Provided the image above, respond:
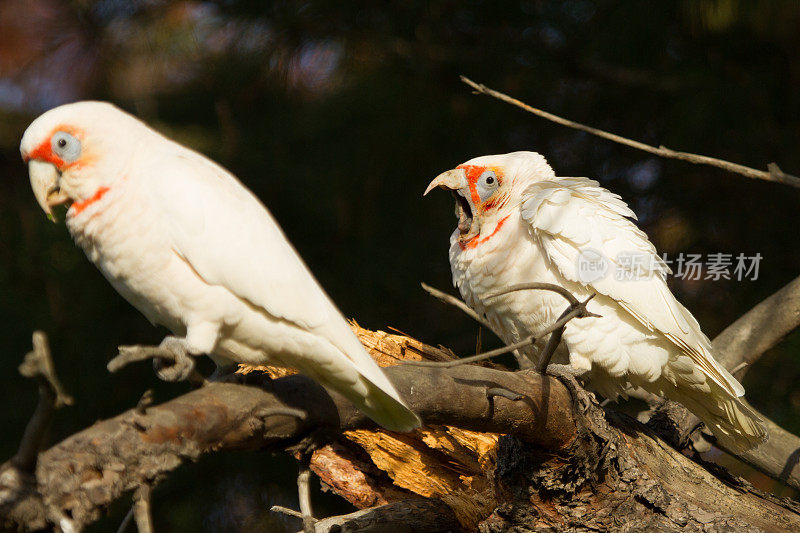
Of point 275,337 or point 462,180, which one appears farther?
point 462,180

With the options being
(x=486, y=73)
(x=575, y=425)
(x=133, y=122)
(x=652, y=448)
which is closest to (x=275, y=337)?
(x=133, y=122)

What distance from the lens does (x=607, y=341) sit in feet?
6.56

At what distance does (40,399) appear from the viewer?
885 millimetres

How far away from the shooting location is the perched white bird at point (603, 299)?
1980mm

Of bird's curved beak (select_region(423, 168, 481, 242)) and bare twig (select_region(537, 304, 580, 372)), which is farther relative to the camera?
bird's curved beak (select_region(423, 168, 481, 242))

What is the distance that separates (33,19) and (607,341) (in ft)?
7.98

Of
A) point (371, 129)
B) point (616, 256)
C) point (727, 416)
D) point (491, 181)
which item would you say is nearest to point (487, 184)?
point (491, 181)

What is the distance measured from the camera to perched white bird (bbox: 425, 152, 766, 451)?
1.98 m

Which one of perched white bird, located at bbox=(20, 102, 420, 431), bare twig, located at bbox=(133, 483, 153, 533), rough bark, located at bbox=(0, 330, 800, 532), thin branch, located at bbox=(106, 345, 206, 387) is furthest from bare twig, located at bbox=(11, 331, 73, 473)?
perched white bird, located at bbox=(20, 102, 420, 431)

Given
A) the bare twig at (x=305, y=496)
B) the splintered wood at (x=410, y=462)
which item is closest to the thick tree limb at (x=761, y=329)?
the splintered wood at (x=410, y=462)

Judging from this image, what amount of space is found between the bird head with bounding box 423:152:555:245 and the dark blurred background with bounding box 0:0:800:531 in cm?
66

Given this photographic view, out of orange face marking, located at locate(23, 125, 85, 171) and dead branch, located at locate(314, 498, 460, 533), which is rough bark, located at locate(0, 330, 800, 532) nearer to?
dead branch, located at locate(314, 498, 460, 533)

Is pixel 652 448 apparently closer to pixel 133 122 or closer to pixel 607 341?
pixel 607 341

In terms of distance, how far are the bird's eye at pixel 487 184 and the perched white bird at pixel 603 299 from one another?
0.32 feet
